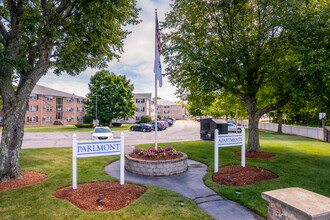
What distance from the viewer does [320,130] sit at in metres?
21.6

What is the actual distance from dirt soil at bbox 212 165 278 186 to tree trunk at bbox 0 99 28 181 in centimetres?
764

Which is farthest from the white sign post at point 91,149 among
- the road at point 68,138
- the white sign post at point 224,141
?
the road at point 68,138

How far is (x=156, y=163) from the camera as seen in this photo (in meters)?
8.21

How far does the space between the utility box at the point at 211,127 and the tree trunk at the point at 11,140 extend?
16.4m

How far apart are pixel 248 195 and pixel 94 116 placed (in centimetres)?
3844

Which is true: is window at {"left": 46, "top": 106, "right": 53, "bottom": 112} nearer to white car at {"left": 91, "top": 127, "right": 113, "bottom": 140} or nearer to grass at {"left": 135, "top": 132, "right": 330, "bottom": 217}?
white car at {"left": 91, "top": 127, "right": 113, "bottom": 140}

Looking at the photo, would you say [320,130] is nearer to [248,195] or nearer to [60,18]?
[248,195]

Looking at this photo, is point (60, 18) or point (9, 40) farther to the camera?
point (60, 18)

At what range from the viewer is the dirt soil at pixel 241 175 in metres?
7.23

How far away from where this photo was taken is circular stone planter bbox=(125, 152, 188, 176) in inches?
324

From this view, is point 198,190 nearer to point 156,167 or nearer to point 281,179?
point 156,167

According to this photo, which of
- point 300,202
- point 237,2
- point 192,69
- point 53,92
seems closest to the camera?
point 300,202

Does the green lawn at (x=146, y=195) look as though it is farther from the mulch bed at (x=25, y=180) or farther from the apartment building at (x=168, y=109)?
the apartment building at (x=168, y=109)

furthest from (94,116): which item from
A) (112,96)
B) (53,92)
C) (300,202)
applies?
(300,202)
